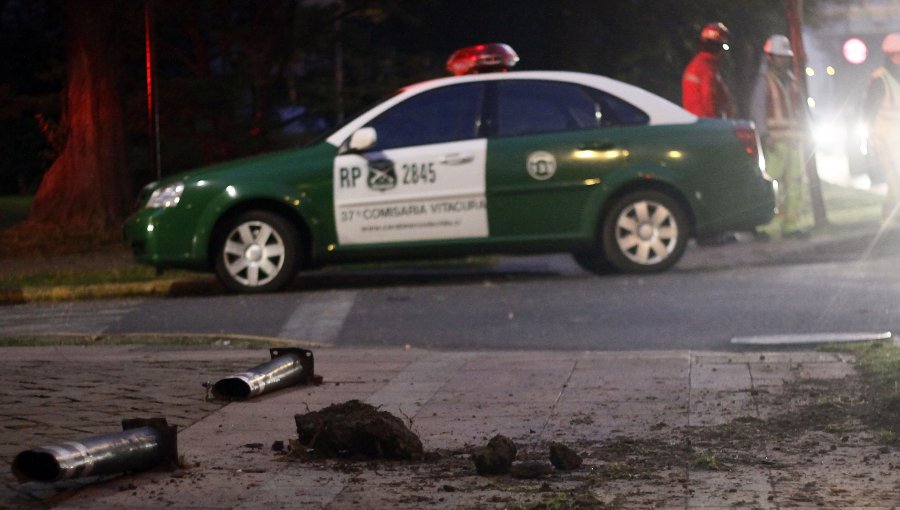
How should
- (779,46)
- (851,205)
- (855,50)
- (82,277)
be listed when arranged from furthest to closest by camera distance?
1. (851,205)
2. (855,50)
3. (779,46)
4. (82,277)

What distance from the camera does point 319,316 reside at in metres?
11.2

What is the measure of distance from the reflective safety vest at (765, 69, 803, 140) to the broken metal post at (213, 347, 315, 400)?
31.4ft

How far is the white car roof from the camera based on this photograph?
42.2 ft

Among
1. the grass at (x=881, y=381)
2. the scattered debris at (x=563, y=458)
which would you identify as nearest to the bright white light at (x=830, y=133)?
the grass at (x=881, y=381)

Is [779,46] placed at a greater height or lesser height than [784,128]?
greater

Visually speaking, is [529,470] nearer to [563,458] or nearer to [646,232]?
[563,458]

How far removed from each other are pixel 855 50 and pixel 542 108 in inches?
239

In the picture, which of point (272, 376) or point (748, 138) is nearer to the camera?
point (272, 376)

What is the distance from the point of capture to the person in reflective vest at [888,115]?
16.5 metres

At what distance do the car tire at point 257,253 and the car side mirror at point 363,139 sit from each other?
764mm

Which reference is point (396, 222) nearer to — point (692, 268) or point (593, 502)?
point (692, 268)

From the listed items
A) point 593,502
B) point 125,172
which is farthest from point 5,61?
point 593,502

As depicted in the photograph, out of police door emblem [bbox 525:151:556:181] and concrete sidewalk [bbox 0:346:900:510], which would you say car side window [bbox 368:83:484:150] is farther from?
concrete sidewalk [bbox 0:346:900:510]

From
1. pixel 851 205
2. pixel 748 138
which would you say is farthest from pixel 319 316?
pixel 851 205
